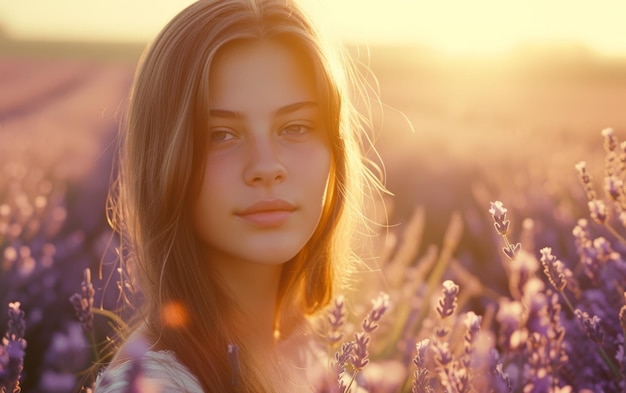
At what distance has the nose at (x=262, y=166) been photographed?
1924mm

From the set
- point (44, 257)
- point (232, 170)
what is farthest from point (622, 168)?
point (44, 257)

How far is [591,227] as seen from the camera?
3.71 m

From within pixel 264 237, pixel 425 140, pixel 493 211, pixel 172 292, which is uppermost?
pixel 493 211

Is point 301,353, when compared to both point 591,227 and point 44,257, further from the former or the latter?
point 44,257

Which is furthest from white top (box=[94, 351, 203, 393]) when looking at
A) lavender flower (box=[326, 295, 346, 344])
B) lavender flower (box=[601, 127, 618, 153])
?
lavender flower (box=[601, 127, 618, 153])

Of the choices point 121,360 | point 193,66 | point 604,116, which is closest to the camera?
point 121,360

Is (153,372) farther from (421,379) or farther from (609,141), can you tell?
(609,141)

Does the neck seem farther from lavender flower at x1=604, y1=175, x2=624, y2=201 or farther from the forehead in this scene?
lavender flower at x1=604, y1=175, x2=624, y2=201

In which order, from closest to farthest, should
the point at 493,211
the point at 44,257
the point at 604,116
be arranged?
the point at 493,211, the point at 44,257, the point at 604,116

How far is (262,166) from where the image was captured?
1.92 m

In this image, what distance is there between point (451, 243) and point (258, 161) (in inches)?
71.8

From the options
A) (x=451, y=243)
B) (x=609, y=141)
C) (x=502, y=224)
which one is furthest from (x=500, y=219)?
(x=451, y=243)

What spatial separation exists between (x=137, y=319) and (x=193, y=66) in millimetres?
724

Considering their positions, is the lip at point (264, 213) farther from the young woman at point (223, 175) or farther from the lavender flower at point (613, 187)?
the lavender flower at point (613, 187)
